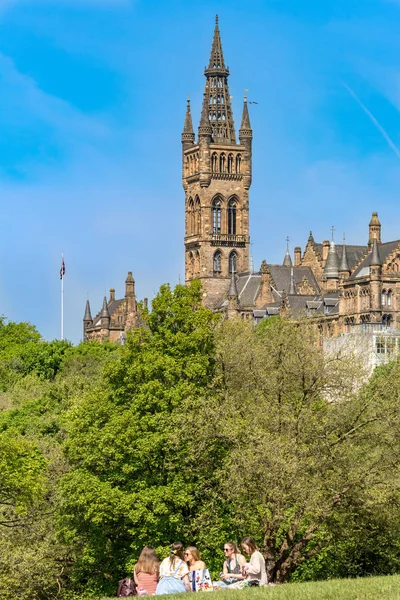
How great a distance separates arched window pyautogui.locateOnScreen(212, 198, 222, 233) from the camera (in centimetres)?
17600

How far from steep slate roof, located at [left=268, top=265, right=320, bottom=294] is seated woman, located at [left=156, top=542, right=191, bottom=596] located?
135 meters

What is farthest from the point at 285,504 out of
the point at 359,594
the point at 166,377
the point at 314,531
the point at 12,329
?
the point at 12,329

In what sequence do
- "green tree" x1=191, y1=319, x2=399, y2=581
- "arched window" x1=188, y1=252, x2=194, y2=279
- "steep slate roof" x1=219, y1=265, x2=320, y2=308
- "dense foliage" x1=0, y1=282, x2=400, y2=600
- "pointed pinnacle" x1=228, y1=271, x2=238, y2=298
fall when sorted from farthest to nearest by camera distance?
"arched window" x1=188, y1=252, x2=194, y2=279, "steep slate roof" x1=219, y1=265, x2=320, y2=308, "pointed pinnacle" x1=228, y1=271, x2=238, y2=298, "dense foliage" x1=0, y1=282, x2=400, y2=600, "green tree" x1=191, y1=319, x2=399, y2=581

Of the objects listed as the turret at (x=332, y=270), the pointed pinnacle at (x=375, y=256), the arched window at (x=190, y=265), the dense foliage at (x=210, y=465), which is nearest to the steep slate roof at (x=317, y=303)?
the turret at (x=332, y=270)

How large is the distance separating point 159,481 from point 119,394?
418 cm

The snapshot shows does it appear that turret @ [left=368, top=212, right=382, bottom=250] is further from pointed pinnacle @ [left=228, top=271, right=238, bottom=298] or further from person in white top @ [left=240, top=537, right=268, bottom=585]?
person in white top @ [left=240, top=537, right=268, bottom=585]

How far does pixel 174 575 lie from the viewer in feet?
101

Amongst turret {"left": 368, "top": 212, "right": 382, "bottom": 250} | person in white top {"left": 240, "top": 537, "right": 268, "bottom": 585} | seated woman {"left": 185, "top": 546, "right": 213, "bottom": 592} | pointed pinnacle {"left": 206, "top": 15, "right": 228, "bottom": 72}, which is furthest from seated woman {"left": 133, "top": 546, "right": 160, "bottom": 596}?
pointed pinnacle {"left": 206, "top": 15, "right": 228, "bottom": 72}

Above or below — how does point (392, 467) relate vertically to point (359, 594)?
above

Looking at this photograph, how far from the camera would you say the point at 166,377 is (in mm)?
49469

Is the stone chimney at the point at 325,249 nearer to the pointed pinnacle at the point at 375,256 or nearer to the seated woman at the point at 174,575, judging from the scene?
the pointed pinnacle at the point at 375,256

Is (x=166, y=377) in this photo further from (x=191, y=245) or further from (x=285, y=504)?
(x=191, y=245)

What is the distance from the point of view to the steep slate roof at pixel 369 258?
142 metres

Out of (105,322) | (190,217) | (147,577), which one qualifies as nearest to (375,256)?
(190,217)
